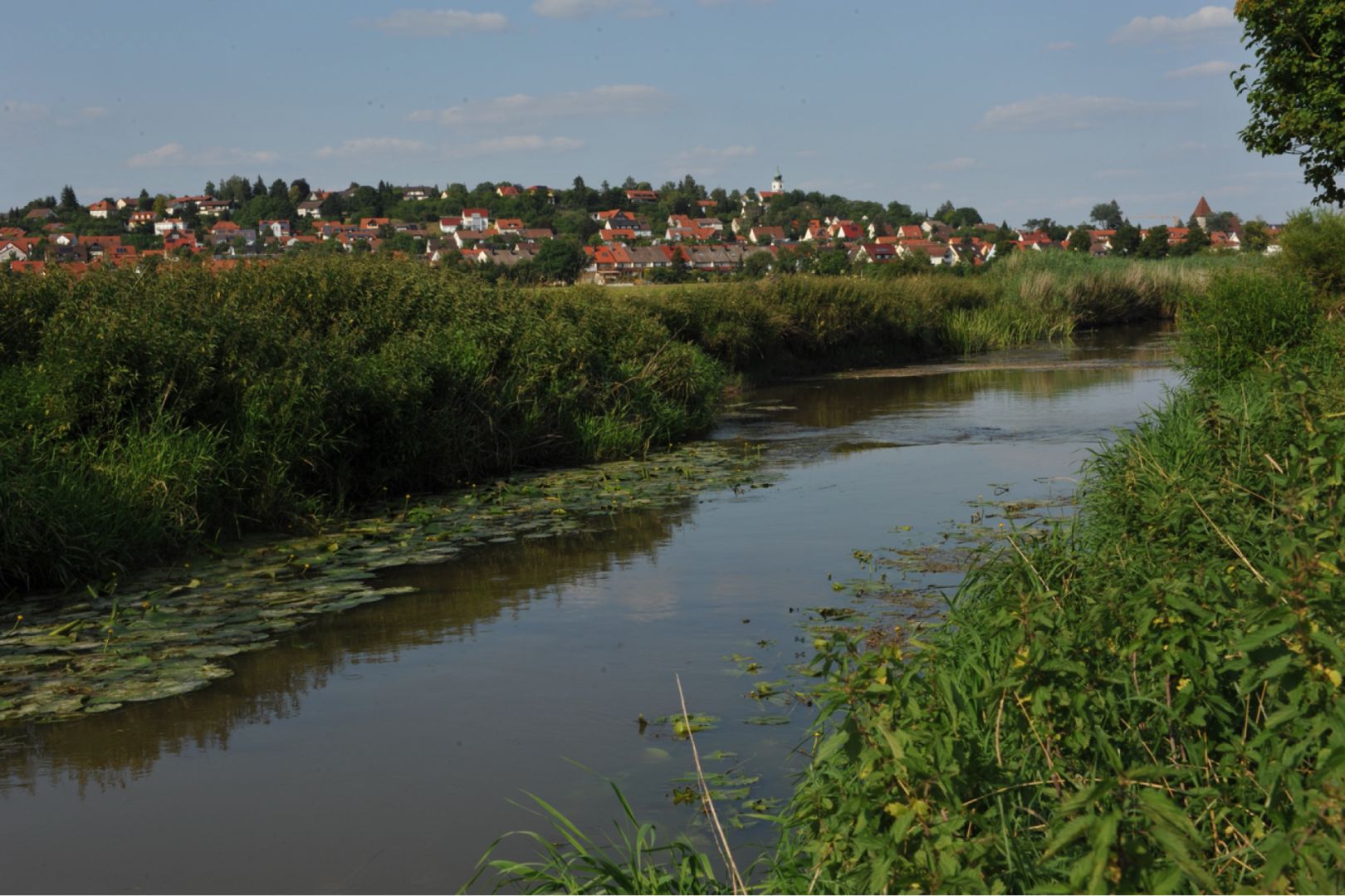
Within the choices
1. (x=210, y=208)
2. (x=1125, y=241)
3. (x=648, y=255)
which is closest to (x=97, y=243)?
(x=210, y=208)

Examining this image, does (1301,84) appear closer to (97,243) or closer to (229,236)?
(97,243)

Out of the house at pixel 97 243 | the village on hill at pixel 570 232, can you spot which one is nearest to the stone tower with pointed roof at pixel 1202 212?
the village on hill at pixel 570 232

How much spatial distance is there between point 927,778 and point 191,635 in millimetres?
5945

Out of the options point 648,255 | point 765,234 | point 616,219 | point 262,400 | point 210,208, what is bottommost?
point 262,400

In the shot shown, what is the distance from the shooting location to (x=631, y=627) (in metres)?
8.41

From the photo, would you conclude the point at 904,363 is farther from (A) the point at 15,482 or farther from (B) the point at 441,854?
(B) the point at 441,854

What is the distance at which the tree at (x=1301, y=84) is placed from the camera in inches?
633

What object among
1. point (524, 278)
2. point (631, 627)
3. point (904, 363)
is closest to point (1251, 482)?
point (631, 627)

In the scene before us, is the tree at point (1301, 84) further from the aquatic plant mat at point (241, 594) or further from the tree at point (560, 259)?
the tree at point (560, 259)

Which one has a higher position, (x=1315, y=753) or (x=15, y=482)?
(x=15, y=482)

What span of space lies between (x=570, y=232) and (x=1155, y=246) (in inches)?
1801

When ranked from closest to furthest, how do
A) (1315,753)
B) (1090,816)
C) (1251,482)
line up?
(1090,816)
(1315,753)
(1251,482)

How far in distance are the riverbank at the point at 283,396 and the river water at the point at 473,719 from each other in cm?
204

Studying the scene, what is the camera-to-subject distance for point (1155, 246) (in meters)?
69.1
